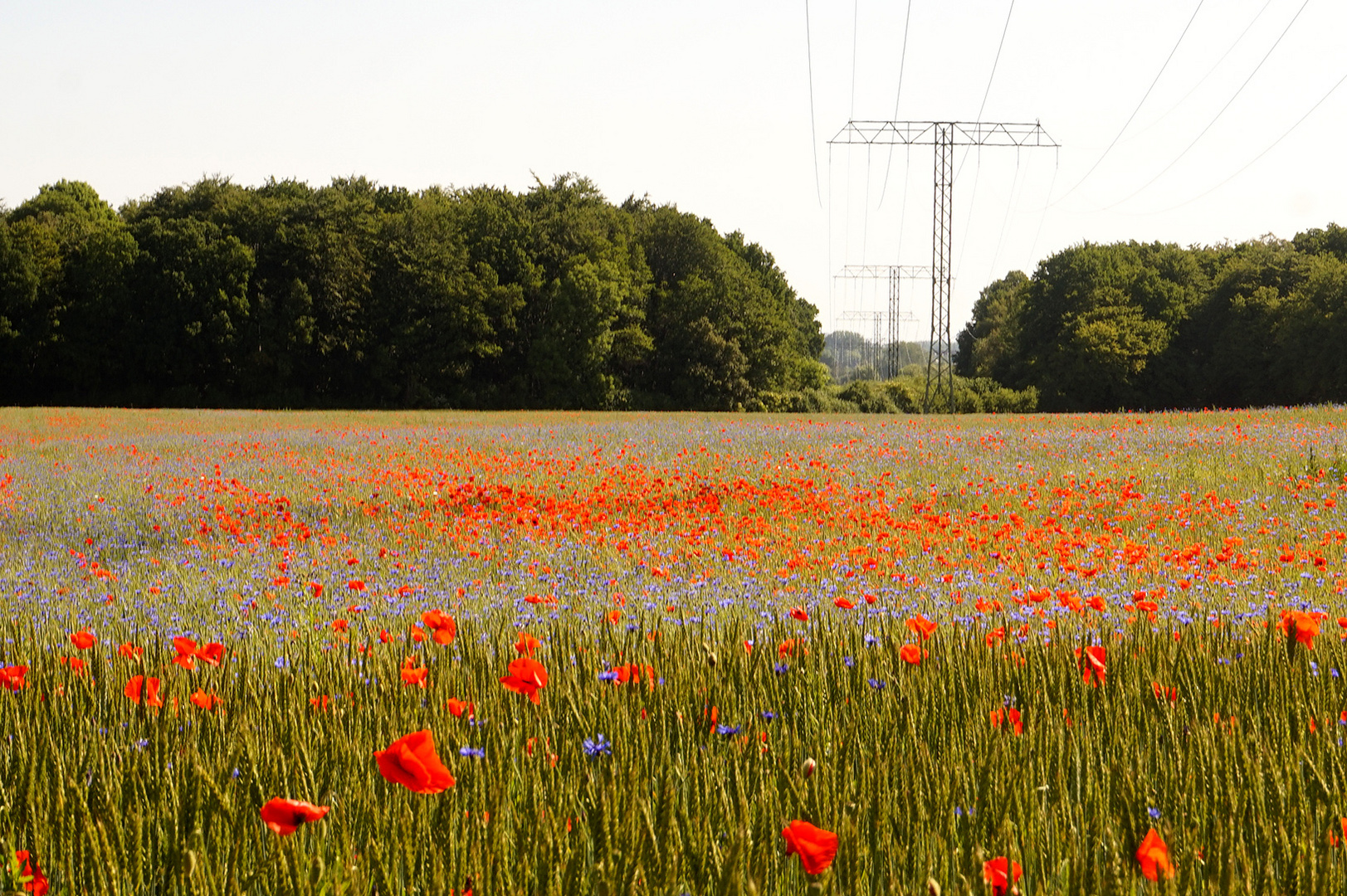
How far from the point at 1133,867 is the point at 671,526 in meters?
6.93

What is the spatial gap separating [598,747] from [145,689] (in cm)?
147

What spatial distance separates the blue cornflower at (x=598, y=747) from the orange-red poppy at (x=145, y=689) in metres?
1.24

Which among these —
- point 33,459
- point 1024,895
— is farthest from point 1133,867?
point 33,459

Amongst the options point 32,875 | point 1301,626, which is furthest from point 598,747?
point 1301,626

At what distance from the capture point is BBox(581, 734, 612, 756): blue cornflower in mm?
2285

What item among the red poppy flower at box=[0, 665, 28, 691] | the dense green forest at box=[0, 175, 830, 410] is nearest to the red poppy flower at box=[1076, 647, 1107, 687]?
the red poppy flower at box=[0, 665, 28, 691]

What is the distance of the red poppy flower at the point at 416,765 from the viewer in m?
1.36

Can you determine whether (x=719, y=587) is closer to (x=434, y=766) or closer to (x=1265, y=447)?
(x=434, y=766)

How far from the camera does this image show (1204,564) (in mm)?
6277

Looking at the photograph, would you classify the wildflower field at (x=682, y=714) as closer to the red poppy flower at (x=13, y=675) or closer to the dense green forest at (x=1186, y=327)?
the red poppy flower at (x=13, y=675)

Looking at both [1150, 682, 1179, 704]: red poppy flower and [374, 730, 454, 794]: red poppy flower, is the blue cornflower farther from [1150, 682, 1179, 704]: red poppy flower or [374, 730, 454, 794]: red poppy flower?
[1150, 682, 1179, 704]: red poppy flower

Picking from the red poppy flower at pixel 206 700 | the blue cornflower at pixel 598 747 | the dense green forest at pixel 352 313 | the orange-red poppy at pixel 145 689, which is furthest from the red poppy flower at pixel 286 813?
the dense green forest at pixel 352 313

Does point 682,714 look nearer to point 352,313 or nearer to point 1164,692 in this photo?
point 1164,692

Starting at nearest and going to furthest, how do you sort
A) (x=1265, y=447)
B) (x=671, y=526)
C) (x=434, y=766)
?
(x=434, y=766) → (x=671, y=526) → (x=1265, y=447)
